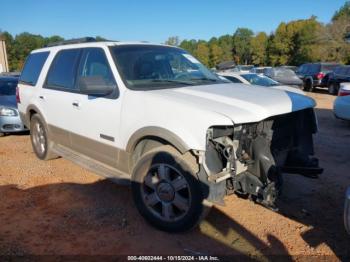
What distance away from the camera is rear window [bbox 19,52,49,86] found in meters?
5.96

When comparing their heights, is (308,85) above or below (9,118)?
below

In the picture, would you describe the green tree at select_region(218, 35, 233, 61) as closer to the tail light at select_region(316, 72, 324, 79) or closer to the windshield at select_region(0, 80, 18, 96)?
the tail light at select_region(316, 72, 324, 79)

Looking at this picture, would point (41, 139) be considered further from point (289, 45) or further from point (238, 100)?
point (289, 45)

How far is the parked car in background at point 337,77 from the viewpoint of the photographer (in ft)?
57.7

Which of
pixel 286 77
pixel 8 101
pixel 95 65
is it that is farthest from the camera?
pixel 286 77

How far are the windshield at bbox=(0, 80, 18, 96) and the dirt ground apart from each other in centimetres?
468

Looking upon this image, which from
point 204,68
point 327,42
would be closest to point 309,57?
point 327,42

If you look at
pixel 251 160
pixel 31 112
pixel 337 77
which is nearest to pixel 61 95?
pixel 31 112

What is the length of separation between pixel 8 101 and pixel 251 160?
7490 millimetres

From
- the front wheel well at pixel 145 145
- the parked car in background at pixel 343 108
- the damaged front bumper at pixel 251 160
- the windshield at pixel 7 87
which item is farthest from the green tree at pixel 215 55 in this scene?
the front wheel well at pixel 145 145

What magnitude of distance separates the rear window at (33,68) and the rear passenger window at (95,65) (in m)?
1.40

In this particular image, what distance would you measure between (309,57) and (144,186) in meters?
51.3

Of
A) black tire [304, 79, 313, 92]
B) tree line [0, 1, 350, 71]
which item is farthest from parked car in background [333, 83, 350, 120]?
tree line [0, 1, 350, 71]

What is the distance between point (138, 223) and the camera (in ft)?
13.3
